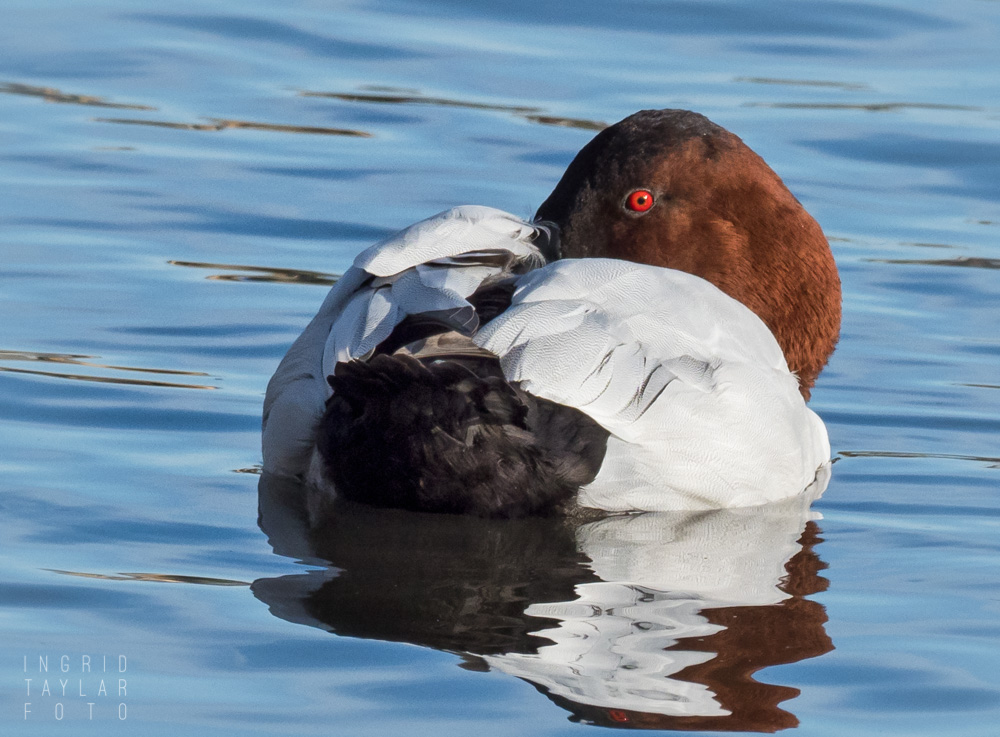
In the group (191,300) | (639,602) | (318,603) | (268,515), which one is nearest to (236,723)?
(318,603)

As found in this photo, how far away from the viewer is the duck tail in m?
4.28

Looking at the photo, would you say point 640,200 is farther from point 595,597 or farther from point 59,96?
point 59,96

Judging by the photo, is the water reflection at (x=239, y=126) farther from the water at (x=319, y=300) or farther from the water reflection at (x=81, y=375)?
the water reflection at (x=81, y=375)

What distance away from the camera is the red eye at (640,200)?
18.4ft

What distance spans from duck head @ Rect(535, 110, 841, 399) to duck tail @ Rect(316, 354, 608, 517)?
4.38 ft

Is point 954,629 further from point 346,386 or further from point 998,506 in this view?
point 346,386

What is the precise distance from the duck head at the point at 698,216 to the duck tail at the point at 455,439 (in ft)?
→ 4.38

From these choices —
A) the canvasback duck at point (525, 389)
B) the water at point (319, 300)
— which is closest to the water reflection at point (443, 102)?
the water at point (319, 300)

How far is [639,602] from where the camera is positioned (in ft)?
13.5

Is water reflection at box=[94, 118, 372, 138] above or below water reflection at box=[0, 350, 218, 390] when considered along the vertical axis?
above

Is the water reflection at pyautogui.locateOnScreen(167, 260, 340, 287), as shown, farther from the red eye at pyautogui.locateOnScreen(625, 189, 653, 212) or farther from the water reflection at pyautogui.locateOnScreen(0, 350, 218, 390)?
the red eye at pyautogui.locateOnScreen(625, 189, 653, 212)

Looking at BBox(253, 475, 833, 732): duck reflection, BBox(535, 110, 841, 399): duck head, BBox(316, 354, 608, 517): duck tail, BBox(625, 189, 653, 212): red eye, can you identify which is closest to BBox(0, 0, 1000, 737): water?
BBox(253, 475, 833, 732): duck reflection

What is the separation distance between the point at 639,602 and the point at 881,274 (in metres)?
4.03

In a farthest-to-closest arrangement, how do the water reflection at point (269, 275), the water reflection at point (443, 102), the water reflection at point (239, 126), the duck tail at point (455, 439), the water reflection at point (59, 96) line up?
the water reflection at point (59, 96)
the water reflection at point (443, 102)
the water reflection at point (239, 126)
the water reflection at point (269, 275)
the duck tail at point (455, 439)
